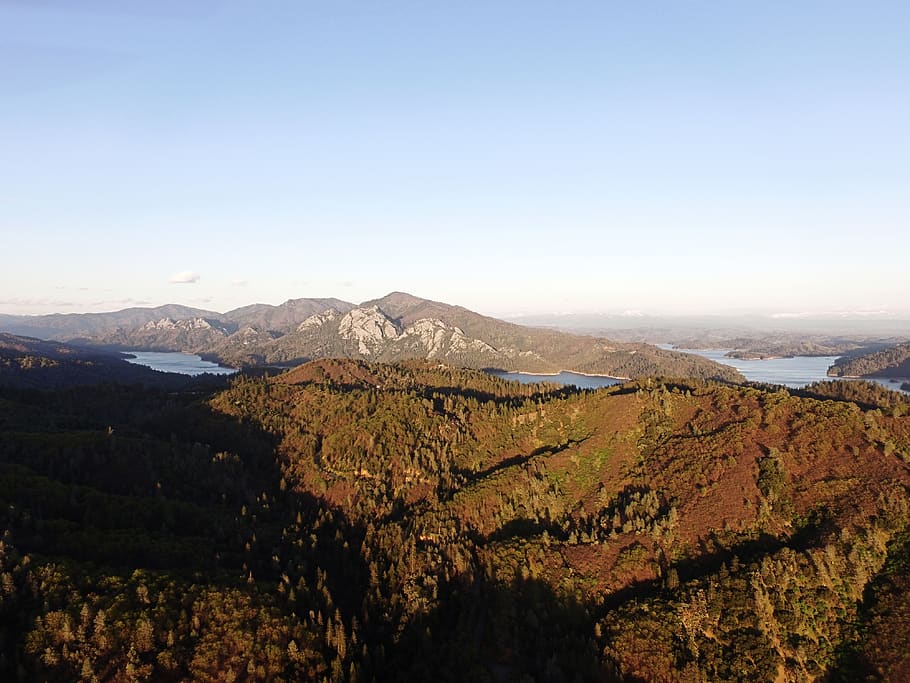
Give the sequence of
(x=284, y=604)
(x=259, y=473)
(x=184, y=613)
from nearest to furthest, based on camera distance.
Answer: (x=184, y=613) → (x=284, y=604) → (x=259, y=473)

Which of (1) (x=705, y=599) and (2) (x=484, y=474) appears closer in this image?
(1) (x=705, y=599)

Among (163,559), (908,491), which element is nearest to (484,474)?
(163,559)

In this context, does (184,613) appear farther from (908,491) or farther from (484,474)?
(908,491)

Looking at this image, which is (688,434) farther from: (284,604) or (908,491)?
(284,604)

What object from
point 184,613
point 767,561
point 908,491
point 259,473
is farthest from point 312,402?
point 908,491

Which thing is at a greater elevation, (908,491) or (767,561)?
(908,491)

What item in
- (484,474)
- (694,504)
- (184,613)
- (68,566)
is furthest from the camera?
(484,474)

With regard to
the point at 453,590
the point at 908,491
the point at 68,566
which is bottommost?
the point at 453,590
